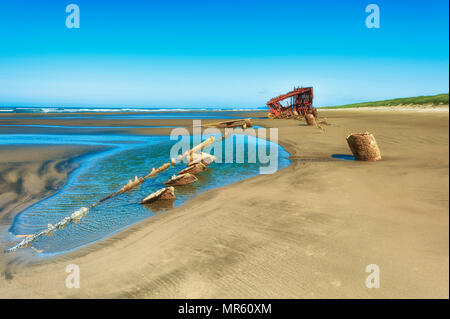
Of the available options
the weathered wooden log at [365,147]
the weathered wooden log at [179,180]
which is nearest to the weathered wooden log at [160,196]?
the weathered wooden log at [179,180]

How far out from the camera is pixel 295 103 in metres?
41.6

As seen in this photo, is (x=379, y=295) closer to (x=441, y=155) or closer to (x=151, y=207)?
(x=441, y=155)

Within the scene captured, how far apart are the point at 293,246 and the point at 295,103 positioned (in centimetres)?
4064

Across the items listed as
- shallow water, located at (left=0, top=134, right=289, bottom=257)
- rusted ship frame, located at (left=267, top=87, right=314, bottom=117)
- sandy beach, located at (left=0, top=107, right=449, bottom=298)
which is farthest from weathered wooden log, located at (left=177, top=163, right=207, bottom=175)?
rusted ship frame, located at (left=267, top=87, right=314, bottom=117)

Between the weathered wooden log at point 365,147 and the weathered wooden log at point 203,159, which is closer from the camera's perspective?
the weathered wooden log at point 365,147

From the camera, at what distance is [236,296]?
2.76 m

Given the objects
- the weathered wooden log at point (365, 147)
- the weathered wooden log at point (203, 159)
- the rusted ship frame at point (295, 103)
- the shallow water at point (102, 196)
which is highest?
the rusted ship frame at point (295, 103)

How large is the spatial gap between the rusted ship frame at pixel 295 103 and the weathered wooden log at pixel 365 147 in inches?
1261

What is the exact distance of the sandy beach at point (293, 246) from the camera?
1.74 metres

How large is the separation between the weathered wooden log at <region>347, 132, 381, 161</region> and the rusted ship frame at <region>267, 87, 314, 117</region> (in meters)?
32.0

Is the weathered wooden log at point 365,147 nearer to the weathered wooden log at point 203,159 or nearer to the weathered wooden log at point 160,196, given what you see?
the weathered wooden log at point 203,159

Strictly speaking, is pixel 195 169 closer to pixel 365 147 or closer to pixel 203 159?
Answer: pixel 203 159

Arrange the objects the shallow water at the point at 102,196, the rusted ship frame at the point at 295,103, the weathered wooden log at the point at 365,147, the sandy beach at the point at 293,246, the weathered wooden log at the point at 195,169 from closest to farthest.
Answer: the sandy beach at the point at 293,246 < the shallow water at the point at 102,196 < the weathered wooden log at the point at 365,147 < the weathered wooden log at the point at 195,169 < the rusted ship frame at the point at 295,103
